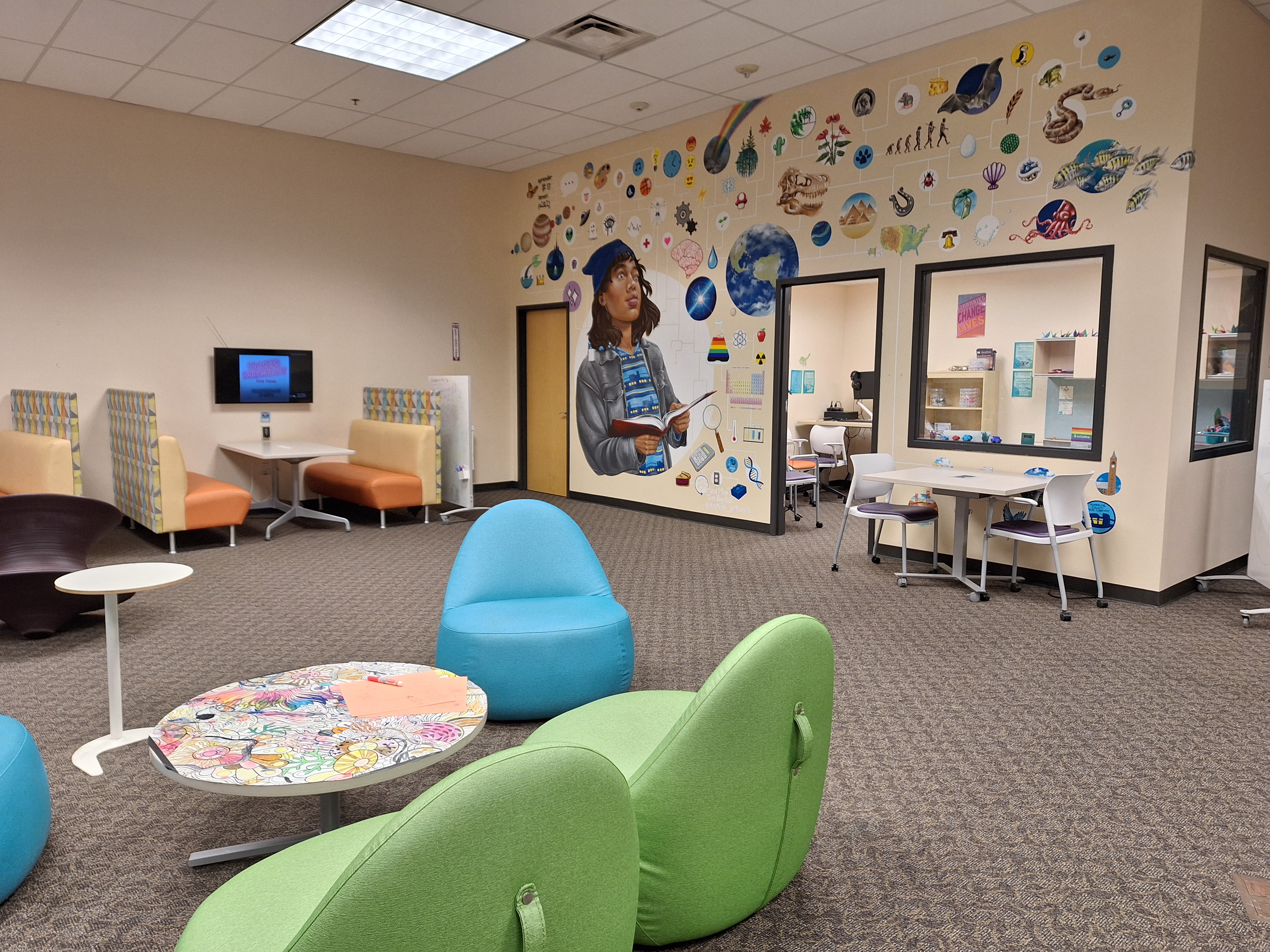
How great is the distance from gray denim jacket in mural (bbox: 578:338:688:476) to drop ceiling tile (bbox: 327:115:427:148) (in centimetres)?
266

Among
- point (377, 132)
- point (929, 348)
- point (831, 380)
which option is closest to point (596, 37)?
point (929, 348)

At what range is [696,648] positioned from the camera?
4.38 m

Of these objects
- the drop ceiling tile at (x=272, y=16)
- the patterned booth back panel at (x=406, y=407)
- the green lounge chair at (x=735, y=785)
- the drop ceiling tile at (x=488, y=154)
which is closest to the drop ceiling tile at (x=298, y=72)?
the drop ceiling tile at (x=272, y=16)

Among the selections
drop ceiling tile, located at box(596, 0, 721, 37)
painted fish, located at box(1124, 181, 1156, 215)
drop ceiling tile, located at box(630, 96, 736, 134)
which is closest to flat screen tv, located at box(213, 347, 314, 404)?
drop ceiling tile, located at box(630, 96, 736, 134)

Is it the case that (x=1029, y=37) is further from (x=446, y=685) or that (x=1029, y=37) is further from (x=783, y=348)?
(x=446, y=685)

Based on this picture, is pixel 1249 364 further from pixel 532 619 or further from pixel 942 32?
pixel 532 619

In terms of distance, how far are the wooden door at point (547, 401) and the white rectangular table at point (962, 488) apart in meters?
4.12

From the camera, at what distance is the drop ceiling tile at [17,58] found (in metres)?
5.98

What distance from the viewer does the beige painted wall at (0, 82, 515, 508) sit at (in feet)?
23.1

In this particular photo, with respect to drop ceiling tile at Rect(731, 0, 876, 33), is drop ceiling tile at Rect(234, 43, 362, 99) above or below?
above

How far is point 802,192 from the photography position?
6.78 meters

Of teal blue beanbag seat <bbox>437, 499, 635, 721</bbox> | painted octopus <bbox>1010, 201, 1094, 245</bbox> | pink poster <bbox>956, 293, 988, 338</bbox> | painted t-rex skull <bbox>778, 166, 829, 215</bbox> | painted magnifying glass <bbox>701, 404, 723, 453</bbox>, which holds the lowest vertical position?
teal blue beanbag seat <bbox>437, 499, 635, 721</bbox>

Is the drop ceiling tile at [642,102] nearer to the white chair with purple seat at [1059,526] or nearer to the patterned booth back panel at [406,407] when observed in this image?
the patterned booth back panel at [406,407]

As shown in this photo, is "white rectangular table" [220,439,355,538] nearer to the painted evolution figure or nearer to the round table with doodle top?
the painted evolution figure
